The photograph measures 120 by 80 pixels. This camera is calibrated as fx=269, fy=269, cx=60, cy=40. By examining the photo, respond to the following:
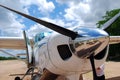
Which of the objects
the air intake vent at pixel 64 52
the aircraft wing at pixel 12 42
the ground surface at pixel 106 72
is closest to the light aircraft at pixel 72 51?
the air intake vent at pixel 64 52

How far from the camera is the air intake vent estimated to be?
6.64 m

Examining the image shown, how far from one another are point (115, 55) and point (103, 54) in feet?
122

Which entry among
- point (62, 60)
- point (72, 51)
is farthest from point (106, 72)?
point (72, 51)

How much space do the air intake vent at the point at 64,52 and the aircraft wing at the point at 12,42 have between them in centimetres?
624

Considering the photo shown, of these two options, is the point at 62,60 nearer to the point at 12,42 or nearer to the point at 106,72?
the point at 12,42

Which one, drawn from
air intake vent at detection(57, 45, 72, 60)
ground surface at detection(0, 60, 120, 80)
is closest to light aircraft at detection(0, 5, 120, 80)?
air intake vent at detection(57, 45, 72, 60)

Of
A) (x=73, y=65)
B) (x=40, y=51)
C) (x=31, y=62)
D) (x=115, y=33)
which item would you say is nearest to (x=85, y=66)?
(x=73, y=65)

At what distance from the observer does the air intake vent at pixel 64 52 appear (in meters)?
Result: 6.64

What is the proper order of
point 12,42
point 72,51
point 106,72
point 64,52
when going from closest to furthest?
point 72,51 < point 64,52 < point 12,42 < point 106,72

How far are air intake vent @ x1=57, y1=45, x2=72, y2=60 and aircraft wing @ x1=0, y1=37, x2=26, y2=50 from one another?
624cm

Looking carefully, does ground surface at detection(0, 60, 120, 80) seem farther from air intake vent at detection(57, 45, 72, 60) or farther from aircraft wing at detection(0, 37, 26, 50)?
air intake vent at detection(57, 45, 72, 60)

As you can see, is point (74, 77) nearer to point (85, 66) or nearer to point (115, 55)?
point (85, 66)

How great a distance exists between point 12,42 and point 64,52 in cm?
680

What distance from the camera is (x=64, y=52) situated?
6.79 meters
